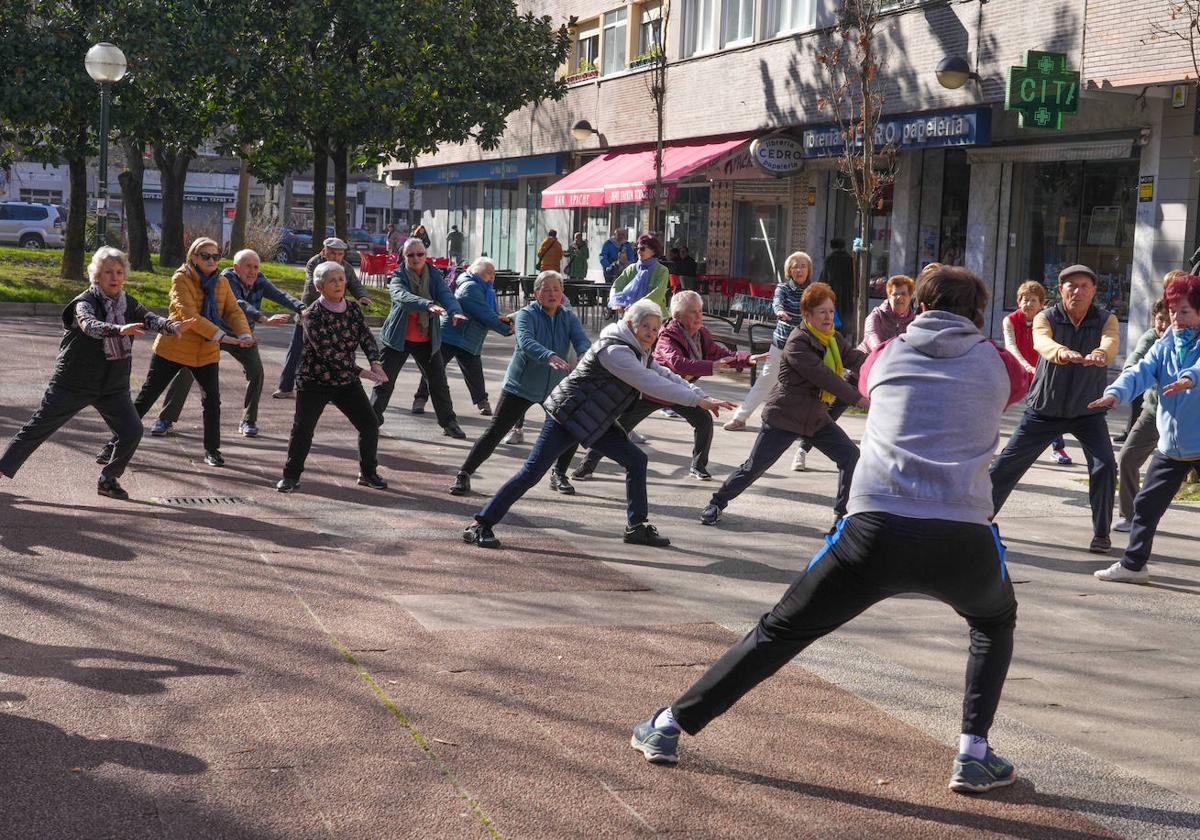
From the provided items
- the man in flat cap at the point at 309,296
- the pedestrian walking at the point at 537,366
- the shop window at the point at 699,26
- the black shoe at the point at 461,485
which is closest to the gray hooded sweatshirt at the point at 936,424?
the pedestrian walking at the point at 537,366

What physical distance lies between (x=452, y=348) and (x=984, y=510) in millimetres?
Result: 9610

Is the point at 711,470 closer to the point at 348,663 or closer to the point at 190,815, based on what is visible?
the point at 348,663

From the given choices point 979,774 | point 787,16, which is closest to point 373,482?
point 979,774

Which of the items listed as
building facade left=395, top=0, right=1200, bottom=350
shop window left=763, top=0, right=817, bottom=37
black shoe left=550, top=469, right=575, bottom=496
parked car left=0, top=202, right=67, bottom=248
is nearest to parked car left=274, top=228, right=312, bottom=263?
parked car left=0, top=202, right=67, bottom=248

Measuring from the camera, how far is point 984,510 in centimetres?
462

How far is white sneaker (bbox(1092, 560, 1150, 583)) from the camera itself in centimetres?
827

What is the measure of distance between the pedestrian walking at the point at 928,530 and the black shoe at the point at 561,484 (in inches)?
232

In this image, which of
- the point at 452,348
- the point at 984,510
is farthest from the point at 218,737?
the point at 452,348

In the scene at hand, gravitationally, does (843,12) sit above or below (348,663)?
above

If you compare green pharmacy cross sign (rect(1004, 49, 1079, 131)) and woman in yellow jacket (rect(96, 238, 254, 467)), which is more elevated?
green pharmacy cross sign (rect(1004, 49, 1079, 131))

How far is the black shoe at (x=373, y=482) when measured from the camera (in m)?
10.5

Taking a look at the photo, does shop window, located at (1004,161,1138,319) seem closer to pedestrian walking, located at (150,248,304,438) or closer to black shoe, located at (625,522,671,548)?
pedestrian walking, located at (150,248,304,438)

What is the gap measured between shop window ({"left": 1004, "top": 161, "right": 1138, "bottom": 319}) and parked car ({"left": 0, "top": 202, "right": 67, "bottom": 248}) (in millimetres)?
41370

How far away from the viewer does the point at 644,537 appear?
353 inches
